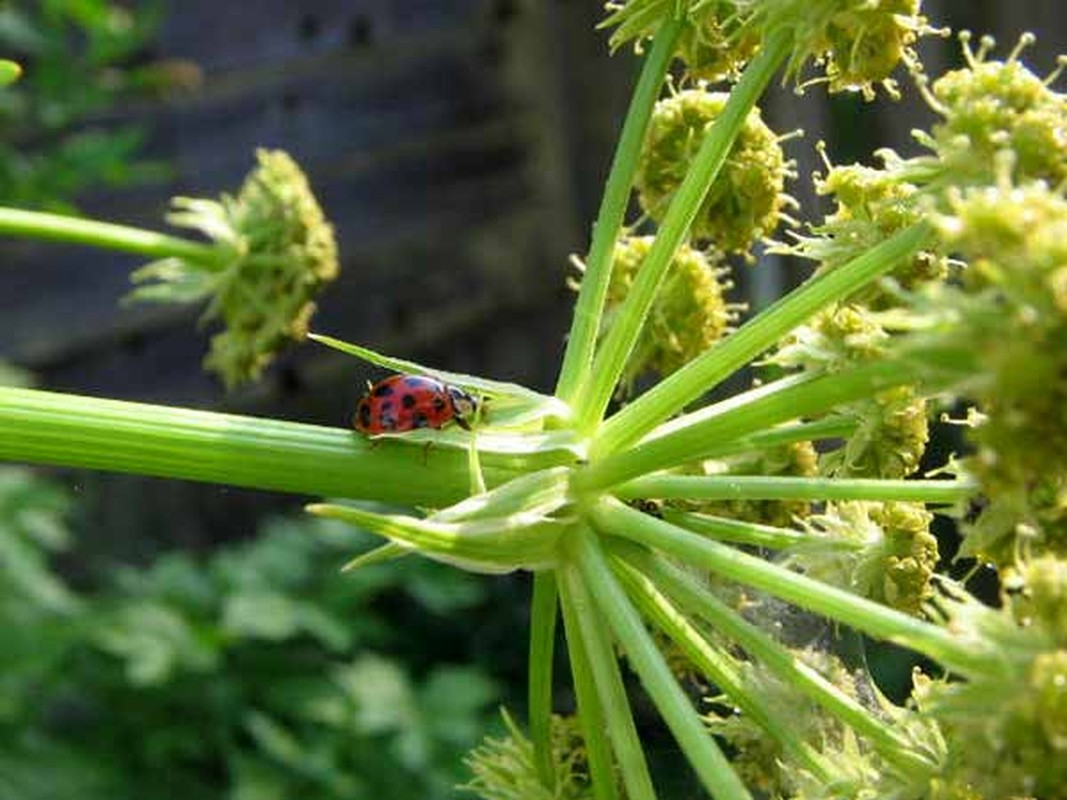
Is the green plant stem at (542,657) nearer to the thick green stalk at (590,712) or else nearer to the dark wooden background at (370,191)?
the thick green stalk at (590,712)

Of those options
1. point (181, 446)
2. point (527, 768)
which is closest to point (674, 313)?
point (527, 768)

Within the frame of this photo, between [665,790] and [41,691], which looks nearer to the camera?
[665,790]

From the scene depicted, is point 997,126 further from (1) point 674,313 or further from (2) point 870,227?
(1) point 674,313

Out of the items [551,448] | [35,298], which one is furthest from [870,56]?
[35,298]

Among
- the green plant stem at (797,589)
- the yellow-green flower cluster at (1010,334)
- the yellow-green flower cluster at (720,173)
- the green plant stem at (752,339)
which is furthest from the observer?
the yellow-green flower cluster at (720,173)

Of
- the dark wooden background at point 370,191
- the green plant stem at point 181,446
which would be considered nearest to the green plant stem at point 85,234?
the green plant stem at point 181,446

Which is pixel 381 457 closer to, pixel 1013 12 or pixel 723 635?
pixel 723 635
